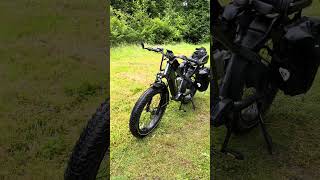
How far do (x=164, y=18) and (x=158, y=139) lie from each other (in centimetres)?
129

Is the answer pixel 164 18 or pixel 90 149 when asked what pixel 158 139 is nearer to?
pixel 164 18

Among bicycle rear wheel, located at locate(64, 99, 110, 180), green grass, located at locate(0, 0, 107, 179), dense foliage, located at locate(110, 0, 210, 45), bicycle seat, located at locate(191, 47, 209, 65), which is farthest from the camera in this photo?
bicycle seat, located at locate(191, 47, 209, 65)

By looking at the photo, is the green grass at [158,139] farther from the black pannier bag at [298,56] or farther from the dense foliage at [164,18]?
the black pannier bag at [298,56]

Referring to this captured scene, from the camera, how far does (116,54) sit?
149 inches

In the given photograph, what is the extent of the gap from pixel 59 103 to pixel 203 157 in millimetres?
1826

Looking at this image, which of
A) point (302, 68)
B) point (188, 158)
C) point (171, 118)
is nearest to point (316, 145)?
point (302, 68)

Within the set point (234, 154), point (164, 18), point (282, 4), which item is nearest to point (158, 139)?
point (234, 154)

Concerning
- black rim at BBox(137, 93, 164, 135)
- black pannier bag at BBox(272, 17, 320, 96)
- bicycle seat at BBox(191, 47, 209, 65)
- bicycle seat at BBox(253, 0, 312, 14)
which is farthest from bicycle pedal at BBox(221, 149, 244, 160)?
bicycle seat at BBox(253, 0, 312, 14)

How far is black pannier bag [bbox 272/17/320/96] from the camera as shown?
9.34 feet

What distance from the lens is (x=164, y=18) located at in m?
3.04

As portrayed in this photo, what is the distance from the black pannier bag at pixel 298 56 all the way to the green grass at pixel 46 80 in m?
1.48

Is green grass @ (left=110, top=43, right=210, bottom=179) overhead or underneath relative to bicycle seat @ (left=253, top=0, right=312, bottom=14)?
underneath

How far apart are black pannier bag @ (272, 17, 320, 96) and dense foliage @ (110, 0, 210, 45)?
63 cm

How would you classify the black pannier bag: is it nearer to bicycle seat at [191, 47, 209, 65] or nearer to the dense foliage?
the dense foliage
